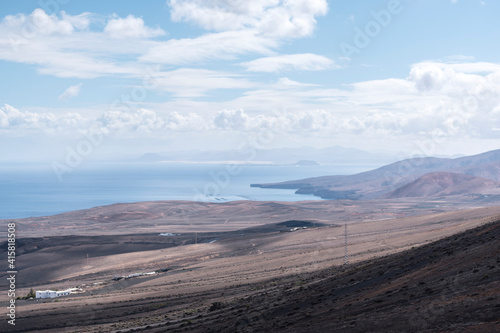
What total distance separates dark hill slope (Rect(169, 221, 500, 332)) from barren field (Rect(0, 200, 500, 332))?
0.07 metres

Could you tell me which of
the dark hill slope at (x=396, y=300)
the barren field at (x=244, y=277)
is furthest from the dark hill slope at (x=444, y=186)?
the dark hill slope at (x=396, y=300)

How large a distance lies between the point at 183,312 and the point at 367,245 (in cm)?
2063

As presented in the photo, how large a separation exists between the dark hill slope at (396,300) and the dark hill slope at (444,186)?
12102 cm

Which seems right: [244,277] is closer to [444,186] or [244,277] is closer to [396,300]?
[396,300]

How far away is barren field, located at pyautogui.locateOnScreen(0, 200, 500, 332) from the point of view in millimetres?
14719

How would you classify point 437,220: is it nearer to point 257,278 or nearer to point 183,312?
point 257,278

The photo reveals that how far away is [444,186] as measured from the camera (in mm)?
142000

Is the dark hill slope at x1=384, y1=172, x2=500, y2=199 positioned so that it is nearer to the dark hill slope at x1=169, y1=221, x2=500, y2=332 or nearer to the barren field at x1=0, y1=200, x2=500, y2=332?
the barren field at x1=0, y1=200, x2=500, y2=332

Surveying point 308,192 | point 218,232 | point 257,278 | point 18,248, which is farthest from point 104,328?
point 308,192

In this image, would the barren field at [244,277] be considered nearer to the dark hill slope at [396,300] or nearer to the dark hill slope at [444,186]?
the dark hill slope at [396,300]

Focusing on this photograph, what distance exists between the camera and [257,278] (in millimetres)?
28094

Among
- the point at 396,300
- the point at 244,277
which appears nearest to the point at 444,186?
the point at 244,277

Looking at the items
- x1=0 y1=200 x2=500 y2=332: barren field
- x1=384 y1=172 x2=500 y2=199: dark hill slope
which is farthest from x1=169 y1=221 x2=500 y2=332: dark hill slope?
x1=384 y1=172 x2=500 y2=199: dark hill slope

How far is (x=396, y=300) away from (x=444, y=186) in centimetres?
13754
